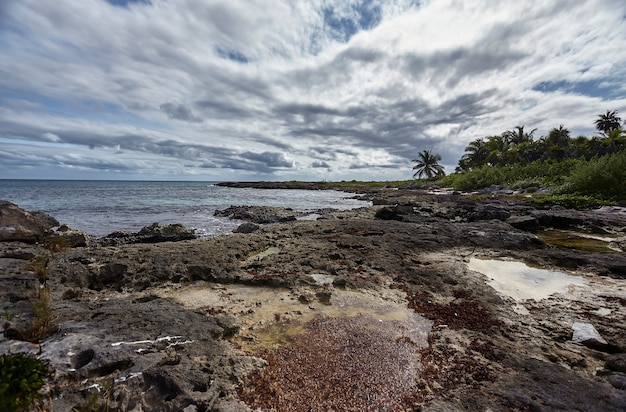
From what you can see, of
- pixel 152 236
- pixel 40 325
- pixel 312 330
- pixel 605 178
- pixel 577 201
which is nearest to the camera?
pixel 40 325

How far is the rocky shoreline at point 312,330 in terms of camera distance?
436 cm

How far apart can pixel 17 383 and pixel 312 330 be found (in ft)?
15.5

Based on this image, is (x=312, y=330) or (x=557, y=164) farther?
(x=557, y=164)

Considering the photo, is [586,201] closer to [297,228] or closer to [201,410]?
[297,228]

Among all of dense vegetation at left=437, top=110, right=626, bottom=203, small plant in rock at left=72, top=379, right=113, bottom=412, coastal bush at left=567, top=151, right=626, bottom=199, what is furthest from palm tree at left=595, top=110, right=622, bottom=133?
small plant in rock at left=72, top=379, right=113, bottom=412

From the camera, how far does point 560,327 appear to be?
6.64m

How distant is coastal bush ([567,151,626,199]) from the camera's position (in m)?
26.6

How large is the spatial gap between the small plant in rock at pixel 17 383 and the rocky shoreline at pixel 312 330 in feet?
1.40

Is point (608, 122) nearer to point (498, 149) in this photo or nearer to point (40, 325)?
point (498, 149)

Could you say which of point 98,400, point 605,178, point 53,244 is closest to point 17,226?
point 53,244

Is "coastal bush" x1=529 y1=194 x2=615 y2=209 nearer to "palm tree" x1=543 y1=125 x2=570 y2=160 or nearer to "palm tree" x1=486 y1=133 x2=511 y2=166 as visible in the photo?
"palm tree" x1=543 y1=125 x2=570 y2=160

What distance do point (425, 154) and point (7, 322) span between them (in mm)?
96188

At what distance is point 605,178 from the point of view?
2747cm

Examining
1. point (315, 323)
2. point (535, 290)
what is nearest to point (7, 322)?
point (315, 323)
